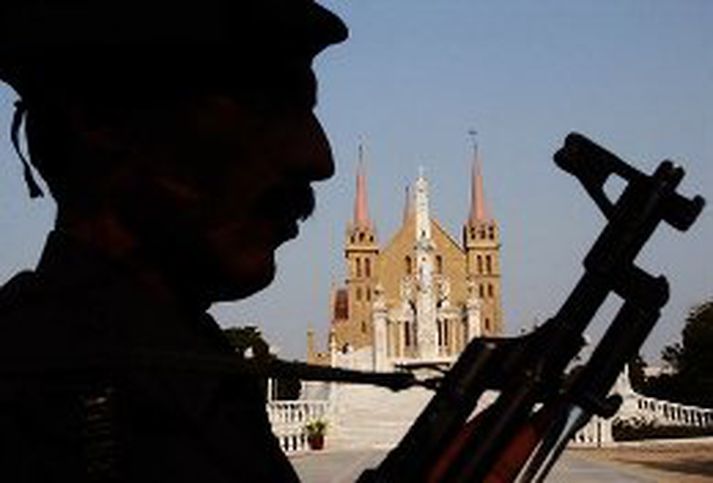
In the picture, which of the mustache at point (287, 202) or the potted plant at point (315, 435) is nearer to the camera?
the mustache at point (287, 202)

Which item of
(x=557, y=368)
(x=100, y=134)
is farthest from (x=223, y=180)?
(x=557, y=368)

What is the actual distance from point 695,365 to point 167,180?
201 feet

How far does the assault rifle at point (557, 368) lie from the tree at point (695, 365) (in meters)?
57.1

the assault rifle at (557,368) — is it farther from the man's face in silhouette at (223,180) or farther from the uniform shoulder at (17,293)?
the uniform shoulder at (17,293)

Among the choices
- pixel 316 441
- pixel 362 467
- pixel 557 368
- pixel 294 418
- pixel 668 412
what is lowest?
pixel 316 441

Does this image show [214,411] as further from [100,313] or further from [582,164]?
[582,164]

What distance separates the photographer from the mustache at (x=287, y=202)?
190 cm

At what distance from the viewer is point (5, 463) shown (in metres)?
1.44

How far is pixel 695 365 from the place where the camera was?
60281 millimetres

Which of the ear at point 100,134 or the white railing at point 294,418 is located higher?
the ear at point 100,134

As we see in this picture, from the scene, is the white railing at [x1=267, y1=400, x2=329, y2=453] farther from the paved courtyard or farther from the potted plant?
the paved courtyard

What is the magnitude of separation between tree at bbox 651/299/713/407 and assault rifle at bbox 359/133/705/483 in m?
57.1

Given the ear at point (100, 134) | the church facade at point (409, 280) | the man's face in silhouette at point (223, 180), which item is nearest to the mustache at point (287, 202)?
the man's face in silhouette at point (223, 180)

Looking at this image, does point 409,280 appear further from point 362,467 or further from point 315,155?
point 315,155
